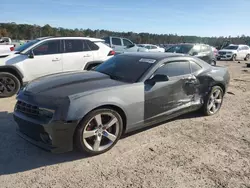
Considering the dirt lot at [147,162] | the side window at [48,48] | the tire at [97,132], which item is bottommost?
the dirt lot at [147,162]

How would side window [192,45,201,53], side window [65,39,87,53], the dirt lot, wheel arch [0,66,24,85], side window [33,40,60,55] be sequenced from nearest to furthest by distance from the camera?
1. the dirt lot
2. wheel arch [0,66,24,85]
3. side window [33,40,60,55]
4. side window [65,39,87,53]
5. side window [192,45,201,53]

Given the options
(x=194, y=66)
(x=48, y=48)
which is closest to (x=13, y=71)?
(x=48, y=48)

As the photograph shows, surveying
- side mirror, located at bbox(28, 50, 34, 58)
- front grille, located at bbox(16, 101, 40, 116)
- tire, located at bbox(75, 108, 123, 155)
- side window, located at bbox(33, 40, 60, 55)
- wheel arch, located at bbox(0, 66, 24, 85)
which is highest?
side window, located at bbox(33, 40, 60, 55)

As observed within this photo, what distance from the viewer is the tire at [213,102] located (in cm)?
523

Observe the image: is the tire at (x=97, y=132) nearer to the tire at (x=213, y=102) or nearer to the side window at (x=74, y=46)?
the tire at (x=213, y=102)

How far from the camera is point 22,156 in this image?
134 inches

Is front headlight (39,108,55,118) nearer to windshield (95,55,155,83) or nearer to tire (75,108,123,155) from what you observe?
tire (75,108,123,155)

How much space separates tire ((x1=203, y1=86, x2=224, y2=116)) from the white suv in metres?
3.78

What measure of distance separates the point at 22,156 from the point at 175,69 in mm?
3047

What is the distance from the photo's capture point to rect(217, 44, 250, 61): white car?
22734mm

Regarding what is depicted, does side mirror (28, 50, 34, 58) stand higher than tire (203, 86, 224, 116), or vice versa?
side mirror (28, 50, 34, 58)

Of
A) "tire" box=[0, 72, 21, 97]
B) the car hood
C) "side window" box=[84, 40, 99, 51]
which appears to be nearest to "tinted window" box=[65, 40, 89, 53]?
"side window" box=[84, 40, 99, 51]

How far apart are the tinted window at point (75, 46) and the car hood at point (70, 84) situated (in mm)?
3190

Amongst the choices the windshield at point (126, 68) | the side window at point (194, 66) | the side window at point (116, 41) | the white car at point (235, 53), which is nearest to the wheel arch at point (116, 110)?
the windshield at point (126, 68)
